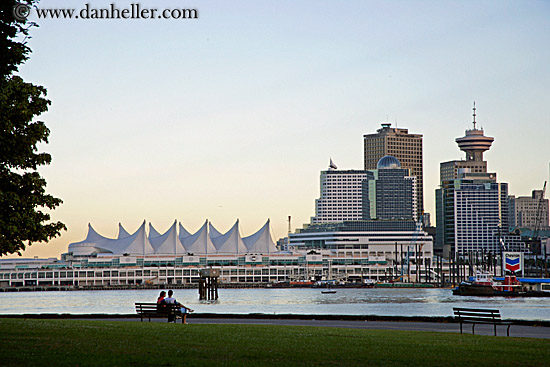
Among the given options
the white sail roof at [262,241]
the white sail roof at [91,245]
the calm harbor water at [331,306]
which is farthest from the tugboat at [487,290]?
the white sail roof at [91,245]

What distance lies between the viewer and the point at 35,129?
22.8 m

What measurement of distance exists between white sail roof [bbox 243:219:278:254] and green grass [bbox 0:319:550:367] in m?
152

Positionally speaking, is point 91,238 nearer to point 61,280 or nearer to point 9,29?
point 61,280

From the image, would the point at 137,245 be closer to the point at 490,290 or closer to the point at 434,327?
the point at 490,290

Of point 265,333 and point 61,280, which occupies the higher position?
point 265,333

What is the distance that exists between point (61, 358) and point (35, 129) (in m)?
9.16

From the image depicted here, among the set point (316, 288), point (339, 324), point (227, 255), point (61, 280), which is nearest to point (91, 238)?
point (61, 280)

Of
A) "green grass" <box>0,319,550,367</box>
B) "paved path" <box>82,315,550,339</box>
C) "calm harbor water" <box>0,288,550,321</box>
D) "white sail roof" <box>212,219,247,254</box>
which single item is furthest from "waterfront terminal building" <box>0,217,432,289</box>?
"green grass" <box>0,319,550,367</box>

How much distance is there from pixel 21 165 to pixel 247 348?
928 centimetres

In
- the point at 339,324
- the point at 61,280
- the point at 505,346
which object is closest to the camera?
the point at 505,346

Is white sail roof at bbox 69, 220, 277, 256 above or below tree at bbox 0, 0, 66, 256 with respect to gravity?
below

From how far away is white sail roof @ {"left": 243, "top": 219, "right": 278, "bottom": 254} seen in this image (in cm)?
17338

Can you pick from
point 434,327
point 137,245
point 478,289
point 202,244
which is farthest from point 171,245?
point 434,327

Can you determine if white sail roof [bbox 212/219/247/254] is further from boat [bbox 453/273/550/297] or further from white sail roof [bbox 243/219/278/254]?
boat [bbox 453/273/550/297]
